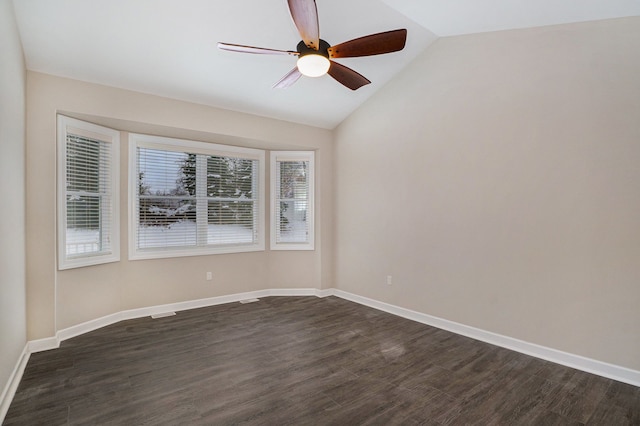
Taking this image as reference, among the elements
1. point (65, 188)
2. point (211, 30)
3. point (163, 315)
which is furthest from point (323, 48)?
point (163, 315)

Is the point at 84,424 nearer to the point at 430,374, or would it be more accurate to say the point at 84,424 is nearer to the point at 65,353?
the point at 65,353

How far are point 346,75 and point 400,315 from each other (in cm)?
311

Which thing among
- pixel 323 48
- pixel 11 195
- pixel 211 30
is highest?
pixel 211 30

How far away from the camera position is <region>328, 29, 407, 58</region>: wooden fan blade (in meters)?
2.47

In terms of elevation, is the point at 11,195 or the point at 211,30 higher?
the point at 211,30

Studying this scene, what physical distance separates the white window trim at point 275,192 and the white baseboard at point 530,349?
5.50 ft

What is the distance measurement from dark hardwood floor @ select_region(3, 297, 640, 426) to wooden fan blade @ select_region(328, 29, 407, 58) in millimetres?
2691

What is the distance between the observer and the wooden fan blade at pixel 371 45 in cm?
247

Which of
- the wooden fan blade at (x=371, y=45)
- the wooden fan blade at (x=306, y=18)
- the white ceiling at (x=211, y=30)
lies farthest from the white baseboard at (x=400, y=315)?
the wooden fan blade at (x=306, y=18)

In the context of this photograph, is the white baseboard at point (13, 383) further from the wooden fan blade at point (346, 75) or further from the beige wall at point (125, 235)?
the wooden fan blade at point (346, 75)

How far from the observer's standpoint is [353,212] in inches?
203

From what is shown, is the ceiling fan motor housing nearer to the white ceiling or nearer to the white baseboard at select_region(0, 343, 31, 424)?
the white ceiling

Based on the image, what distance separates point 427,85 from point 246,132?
254 centimetres

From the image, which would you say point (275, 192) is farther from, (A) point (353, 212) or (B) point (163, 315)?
(B) point (163, 315)
